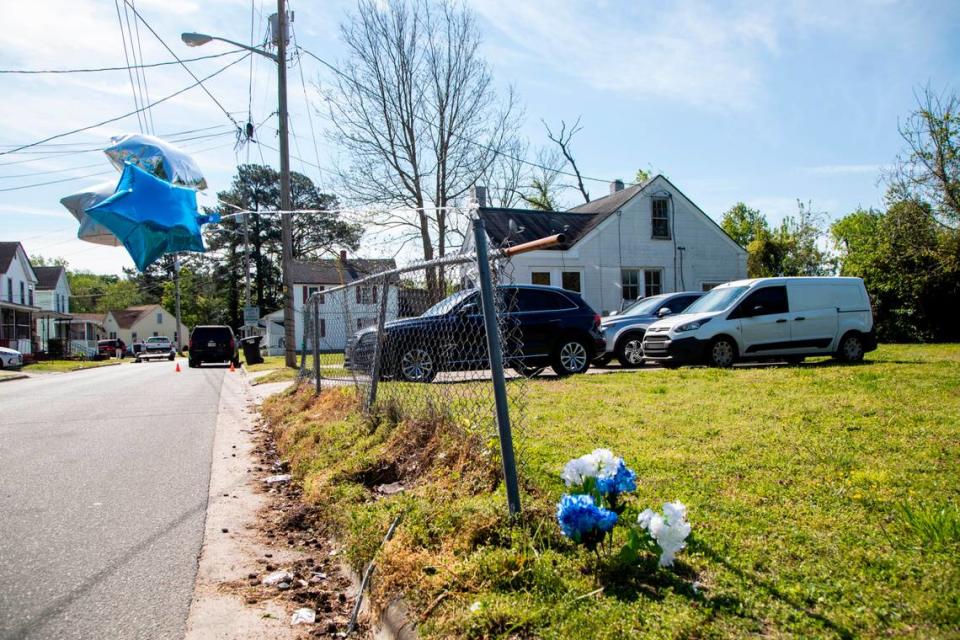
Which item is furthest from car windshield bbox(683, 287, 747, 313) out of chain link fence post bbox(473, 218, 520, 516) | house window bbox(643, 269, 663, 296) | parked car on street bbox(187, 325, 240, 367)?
parked car on street bbox(187, 325, 240, 367)

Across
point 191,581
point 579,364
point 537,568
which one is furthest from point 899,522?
point 579,364

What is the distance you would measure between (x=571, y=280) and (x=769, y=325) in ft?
36.3

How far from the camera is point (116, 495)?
5457 mm

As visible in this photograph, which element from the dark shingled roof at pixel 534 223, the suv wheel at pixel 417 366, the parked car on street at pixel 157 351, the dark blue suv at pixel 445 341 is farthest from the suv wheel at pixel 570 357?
the parked car on street at pixel 157 351

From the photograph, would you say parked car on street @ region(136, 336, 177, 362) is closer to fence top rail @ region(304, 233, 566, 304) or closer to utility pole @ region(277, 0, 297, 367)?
utility pole @ region(277, 0, 297, 367)

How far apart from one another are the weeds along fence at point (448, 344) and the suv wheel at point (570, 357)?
15.5 ft

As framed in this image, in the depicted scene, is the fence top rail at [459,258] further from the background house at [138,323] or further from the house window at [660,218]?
the background house at [138,323]

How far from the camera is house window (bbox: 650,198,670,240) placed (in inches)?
954

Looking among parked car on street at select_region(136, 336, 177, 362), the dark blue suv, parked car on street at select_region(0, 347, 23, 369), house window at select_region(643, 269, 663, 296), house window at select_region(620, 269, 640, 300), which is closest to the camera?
the dark blue suv

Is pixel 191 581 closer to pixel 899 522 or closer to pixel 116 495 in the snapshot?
pixel 116 495

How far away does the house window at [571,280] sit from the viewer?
22.8 metres

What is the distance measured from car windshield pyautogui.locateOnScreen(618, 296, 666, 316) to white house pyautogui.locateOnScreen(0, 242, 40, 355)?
42.0 meters

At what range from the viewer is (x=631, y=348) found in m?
14.2

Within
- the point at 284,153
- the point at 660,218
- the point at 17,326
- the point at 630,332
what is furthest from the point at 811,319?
the point at 17,326
